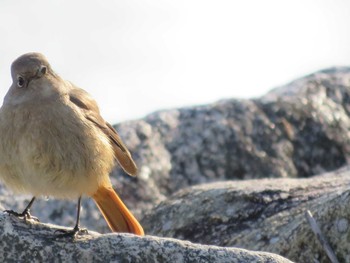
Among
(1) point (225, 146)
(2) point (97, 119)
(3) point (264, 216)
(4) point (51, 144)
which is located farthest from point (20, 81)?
(1) point (225, 146)

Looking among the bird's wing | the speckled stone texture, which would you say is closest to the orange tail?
the bird's wing

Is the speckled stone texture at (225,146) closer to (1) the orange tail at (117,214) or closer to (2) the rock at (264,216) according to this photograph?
(2) the rock at (264,216)

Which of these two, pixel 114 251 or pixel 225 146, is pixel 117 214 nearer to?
pixel 114 251

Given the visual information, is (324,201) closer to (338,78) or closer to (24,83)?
(24,83)

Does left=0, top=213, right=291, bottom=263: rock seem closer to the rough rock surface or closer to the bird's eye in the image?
the bird's eye

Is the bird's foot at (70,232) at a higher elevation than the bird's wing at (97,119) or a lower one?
lower

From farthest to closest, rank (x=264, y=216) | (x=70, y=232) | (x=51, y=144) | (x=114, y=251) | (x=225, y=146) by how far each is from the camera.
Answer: (x=225, y=146), (x=264, y=216), (x=51, y=144), (x=70, y=232), (x=114, y=251)

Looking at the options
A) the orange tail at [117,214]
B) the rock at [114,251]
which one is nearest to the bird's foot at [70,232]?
the rock at [114,251]
